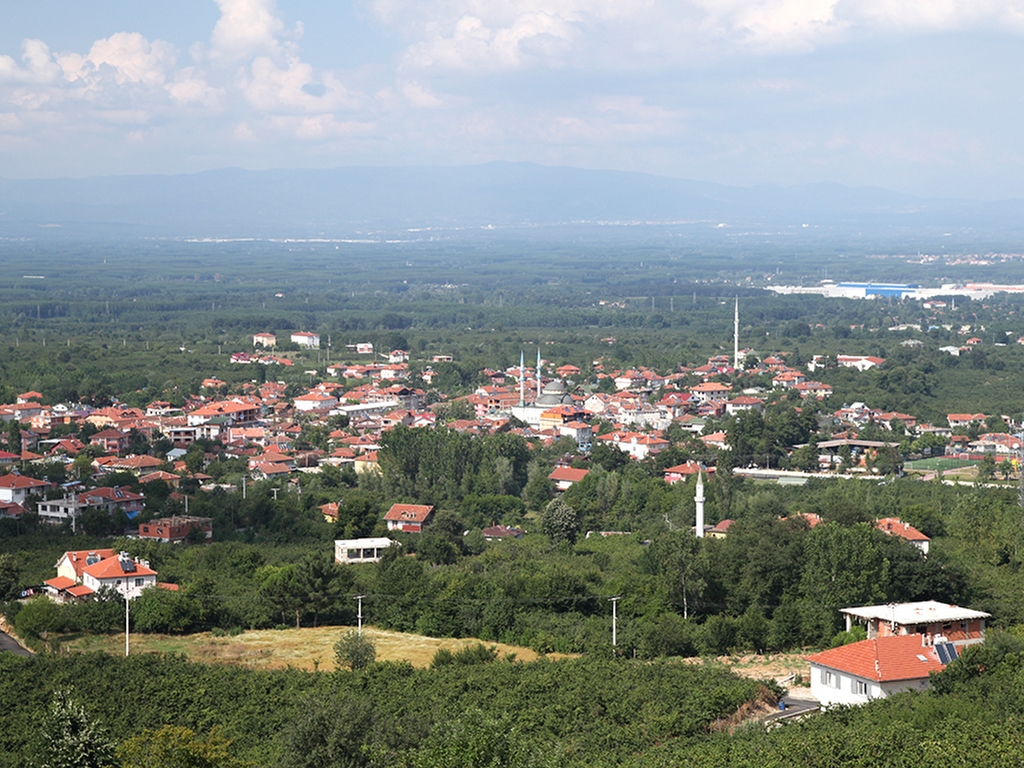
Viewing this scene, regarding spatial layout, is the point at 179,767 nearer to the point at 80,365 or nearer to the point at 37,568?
the point at 37,568

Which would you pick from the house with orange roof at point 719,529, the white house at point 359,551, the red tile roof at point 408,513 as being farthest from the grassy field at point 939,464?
the white house at point 359,551

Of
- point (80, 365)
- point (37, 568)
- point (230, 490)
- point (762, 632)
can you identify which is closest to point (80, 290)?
point (80, 365)

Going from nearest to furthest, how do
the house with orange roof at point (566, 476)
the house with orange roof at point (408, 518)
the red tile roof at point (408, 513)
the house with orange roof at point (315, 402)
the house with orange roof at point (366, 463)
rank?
the house with orange roof at point (408, 518), the red tile roof at point (408, 513), the house with orange roof at point (566, 476), the house with orange roof at point (366, 463), the house with orange roof at point (315, 402)

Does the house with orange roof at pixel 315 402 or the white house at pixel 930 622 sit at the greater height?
the white house at pixel 930 622

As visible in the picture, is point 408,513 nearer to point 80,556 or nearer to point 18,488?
point 80,556

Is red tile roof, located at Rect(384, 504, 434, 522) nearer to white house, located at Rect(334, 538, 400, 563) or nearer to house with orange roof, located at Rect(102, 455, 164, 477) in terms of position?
white house, located at Rect(334, 538, 400, 563)

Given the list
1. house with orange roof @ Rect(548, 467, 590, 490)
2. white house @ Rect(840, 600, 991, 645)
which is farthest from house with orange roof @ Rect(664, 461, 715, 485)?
white house @ Rect(840, 600, 991, 645)

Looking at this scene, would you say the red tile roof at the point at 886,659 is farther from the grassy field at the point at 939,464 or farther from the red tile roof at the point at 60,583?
the grassy field at the point at 939,464
